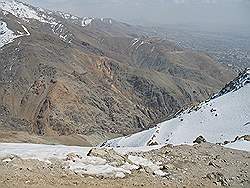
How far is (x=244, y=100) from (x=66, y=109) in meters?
56.0

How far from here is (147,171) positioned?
1617 cm

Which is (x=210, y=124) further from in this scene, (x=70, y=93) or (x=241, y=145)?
(x=70, y=93)

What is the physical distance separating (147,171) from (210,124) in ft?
84.2

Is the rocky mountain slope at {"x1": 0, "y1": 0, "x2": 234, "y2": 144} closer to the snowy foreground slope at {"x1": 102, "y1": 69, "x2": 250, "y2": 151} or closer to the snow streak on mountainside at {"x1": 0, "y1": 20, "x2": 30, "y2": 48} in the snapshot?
the snow streak on mountainside at {"x1": 0, "y1": 20, "x2": 30, "y2": 48}

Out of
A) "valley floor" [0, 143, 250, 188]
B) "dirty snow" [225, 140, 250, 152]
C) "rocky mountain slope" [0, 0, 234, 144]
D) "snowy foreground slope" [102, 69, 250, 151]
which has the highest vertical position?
"valley floor" [0, 143, 250, 188]

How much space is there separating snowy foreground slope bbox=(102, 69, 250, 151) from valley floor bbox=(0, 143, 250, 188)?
17225 mm

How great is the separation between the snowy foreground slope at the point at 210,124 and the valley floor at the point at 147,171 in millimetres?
17225

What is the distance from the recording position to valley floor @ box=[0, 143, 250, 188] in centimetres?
1484

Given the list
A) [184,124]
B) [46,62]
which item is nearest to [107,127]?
[46,62]

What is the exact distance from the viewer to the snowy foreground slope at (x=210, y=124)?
3766 centimetres

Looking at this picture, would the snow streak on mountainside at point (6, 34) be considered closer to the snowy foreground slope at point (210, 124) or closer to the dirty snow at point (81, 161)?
the snowy foreground slope at point (210, 124)

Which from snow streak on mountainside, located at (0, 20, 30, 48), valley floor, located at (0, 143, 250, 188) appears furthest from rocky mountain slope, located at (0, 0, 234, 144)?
valley floor, located at (0, 143, 250, 188)

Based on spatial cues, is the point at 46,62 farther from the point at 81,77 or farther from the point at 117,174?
the point at 117,174

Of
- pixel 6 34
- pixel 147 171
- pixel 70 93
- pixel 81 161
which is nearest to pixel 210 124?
pixel 147 171
